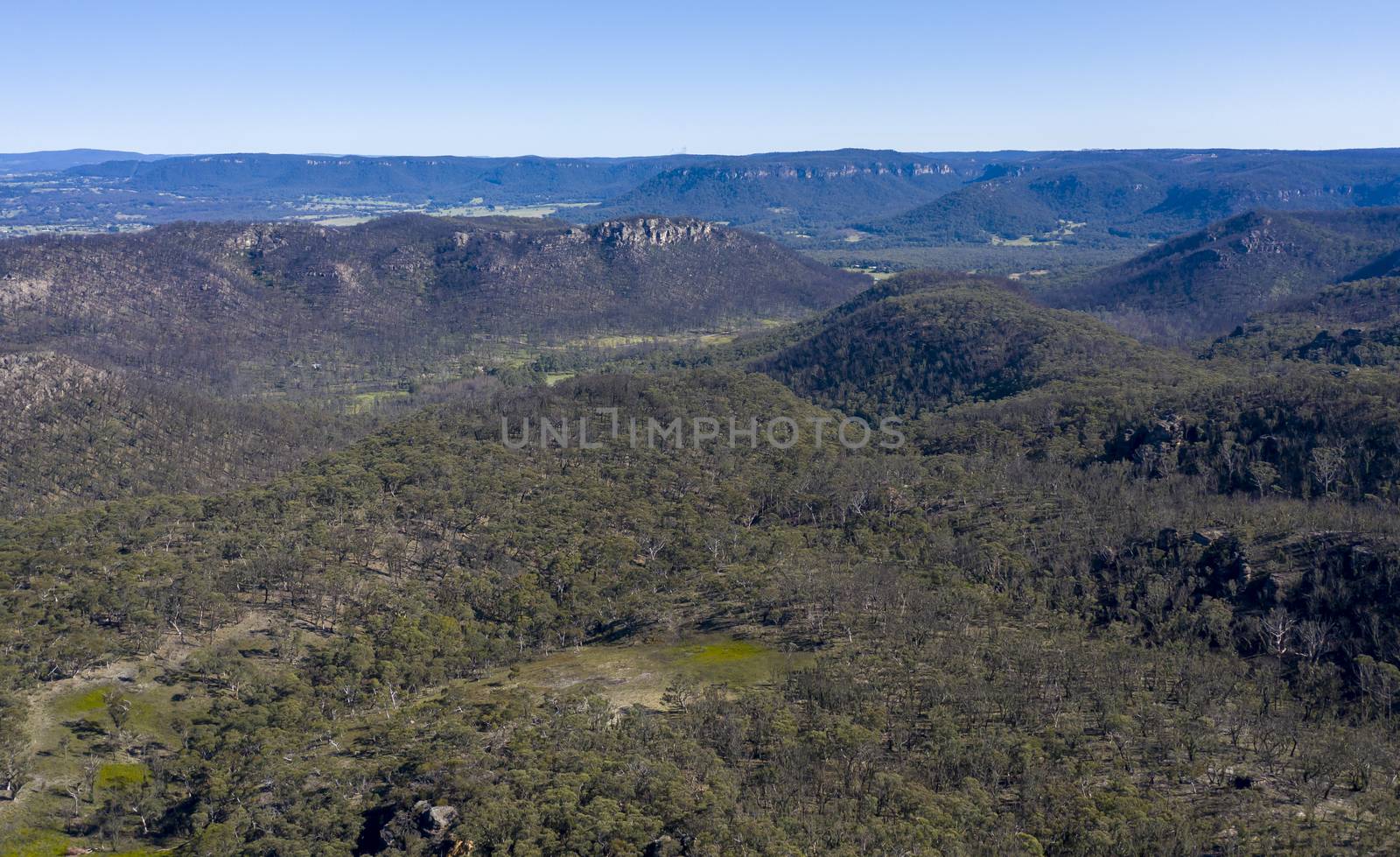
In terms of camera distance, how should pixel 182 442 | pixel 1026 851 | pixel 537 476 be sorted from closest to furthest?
pixel 1026 851
pixel 537 476
pixel 182 442

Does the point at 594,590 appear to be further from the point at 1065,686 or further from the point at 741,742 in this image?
the point at 1065,686

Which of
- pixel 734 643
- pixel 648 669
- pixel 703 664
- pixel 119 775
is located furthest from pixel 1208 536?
pixel 119 775

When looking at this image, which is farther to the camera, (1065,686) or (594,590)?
(594,590)

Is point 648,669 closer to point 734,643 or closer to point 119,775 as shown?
point 734,643

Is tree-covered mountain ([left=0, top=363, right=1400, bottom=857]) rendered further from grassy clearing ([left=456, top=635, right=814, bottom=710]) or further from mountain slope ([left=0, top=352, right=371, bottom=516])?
mountain slope ([left=0, top=352, right=371, bottom=516])

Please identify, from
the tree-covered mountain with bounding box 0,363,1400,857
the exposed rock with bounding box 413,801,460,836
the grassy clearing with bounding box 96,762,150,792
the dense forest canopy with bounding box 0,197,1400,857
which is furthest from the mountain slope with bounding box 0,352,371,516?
the exposed rock with bounding box 413,801,460,836

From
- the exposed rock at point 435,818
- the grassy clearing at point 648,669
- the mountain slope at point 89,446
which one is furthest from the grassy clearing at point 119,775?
the mountain slope at point 89,446

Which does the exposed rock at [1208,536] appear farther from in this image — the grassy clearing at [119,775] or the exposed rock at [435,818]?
the grassy clearing at [119,775]

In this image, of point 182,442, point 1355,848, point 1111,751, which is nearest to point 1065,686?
point 1111,751

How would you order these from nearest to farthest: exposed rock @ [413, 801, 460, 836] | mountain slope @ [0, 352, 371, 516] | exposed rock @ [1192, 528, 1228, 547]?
exposed rock @ [413, 801, 460, 836] → exposed rock @ [1192, 528, 1228, 547] → mountain slope @ [0, 352, 371, 516]

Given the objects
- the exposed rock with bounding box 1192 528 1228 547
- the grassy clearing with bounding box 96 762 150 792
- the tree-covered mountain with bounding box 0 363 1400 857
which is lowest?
the grassy clearing with bounding box 96 762 150 792

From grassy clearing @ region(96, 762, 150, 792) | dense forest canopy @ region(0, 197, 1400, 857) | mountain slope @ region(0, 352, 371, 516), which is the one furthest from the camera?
mountain slope @ region(0, 352, 371, 516)
